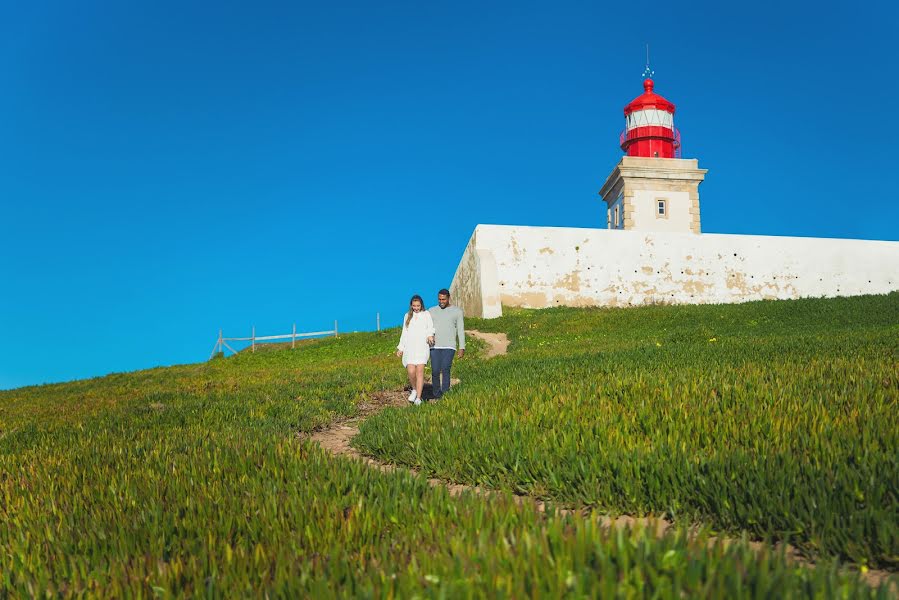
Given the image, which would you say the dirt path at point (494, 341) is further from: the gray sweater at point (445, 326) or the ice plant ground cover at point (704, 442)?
the ice plant ground cover at point (704, 442)

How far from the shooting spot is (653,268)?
30625mm

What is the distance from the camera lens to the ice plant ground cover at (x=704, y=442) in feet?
9.77

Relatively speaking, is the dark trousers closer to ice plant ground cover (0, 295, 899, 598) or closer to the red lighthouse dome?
ice plant ground cover (0, 295, 899, 598)

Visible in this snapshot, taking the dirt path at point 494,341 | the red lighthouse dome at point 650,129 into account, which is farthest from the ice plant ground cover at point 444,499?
the red lighthouse dome at point 650,129

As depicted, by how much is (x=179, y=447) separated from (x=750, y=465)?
4839 mm

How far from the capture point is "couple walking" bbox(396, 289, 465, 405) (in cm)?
963

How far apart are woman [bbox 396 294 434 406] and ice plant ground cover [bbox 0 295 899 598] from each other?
81.7 inches

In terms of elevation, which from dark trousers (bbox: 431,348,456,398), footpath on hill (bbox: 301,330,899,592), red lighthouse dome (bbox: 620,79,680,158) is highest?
red lighthouse dome (bbox: 620,79,680,158)

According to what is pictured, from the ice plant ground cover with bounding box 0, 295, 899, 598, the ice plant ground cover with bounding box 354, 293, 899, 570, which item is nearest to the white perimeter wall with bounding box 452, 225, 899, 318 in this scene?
the ice plant ground cover with bounding box 354, 293, 899, 570

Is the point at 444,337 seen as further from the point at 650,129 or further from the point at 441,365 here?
the point at 650,129

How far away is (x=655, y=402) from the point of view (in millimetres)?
5480

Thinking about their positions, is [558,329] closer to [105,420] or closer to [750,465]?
[105,420]

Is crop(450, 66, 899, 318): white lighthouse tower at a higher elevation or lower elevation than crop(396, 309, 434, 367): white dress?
higher

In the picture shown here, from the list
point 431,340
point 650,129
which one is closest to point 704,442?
point 431,340
